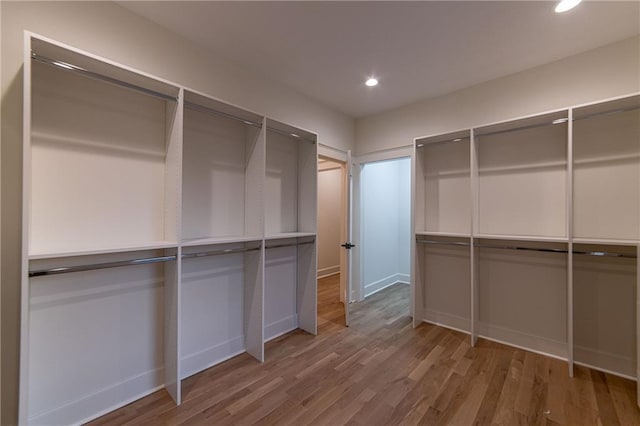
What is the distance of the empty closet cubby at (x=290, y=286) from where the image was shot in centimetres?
303

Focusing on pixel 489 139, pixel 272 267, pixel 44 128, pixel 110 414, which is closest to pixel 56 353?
pixel 110 414

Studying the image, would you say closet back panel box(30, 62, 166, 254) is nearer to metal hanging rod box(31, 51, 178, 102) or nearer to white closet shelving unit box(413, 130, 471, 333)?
metal hanging rod box(31, 51, 178, 102)

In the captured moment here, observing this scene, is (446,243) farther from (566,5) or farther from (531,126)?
(566,5)

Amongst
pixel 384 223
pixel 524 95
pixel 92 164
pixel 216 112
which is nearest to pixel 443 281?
Result: pixel 384 223

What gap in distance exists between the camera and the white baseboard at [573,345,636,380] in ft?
7.49

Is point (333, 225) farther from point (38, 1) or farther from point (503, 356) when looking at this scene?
point (38, 1)

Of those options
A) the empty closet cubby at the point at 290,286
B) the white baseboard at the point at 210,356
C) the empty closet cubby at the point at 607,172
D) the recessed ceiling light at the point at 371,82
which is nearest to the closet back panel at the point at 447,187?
the empty closet cubby at the point at 607,172

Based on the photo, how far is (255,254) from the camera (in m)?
2.62

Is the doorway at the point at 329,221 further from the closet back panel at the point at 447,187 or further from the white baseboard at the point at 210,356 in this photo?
the white baseboard at the point at 210,356

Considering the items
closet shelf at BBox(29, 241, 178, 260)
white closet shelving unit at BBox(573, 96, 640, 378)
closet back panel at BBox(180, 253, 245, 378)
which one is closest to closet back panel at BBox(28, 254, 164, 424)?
closet back panel at BBox(180, 253, 245, 378)

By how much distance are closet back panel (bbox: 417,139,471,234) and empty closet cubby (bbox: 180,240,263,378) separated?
7.15ft

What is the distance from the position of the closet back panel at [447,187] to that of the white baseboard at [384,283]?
63.6 inches

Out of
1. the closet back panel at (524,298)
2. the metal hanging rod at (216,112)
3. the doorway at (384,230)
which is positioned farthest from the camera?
the doorway at (384,230)

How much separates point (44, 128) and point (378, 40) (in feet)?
8.12
